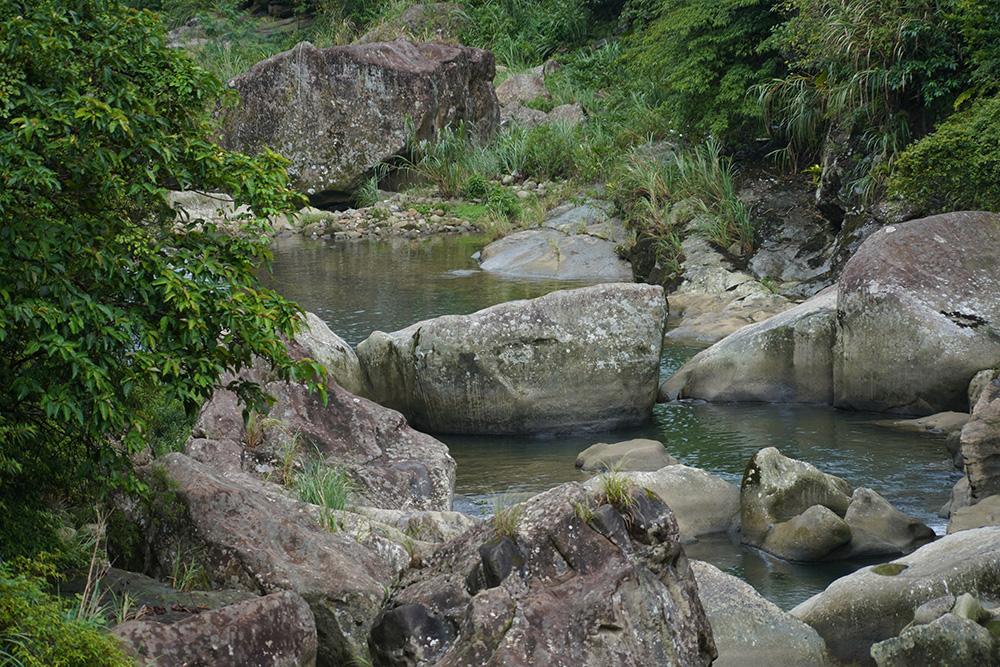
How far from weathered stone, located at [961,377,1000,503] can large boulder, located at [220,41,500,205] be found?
65.6 ft

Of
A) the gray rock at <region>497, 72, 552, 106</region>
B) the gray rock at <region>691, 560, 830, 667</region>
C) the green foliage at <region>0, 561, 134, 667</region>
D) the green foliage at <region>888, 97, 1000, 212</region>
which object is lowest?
the gray rock at <region>691, 560, 830, 667</region>

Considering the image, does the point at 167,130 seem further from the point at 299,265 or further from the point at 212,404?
the point at 299,265

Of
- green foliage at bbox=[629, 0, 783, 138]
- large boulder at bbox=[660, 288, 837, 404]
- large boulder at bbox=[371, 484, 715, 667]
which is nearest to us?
large boulder at bbox=[371, 484, 715, 667]

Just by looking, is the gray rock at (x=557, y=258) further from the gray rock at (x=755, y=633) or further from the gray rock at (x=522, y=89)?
the gray rock at (x=755, y=633)

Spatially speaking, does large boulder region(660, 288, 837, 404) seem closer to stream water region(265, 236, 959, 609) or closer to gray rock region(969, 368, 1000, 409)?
stream water region(265, 236, 959, 609)

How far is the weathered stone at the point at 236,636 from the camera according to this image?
355 cm

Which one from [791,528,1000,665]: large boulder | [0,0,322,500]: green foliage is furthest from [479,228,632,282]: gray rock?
[0,0,322,500]: green foliage

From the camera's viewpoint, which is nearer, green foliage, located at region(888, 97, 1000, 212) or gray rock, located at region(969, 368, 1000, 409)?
gray rock, located at region(969, 368, 1000, 409)

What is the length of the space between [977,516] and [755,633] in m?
2.36

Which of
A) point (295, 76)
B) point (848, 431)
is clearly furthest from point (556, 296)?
point (295, 76)

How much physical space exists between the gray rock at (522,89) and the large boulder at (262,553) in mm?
25524

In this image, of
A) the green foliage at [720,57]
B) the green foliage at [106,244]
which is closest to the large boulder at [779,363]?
the green foliage at [720,57]

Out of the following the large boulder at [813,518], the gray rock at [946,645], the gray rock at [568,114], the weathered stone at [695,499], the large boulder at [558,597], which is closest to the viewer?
the large boulder at [558,597]

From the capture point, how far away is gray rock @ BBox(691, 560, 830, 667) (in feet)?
17.3
